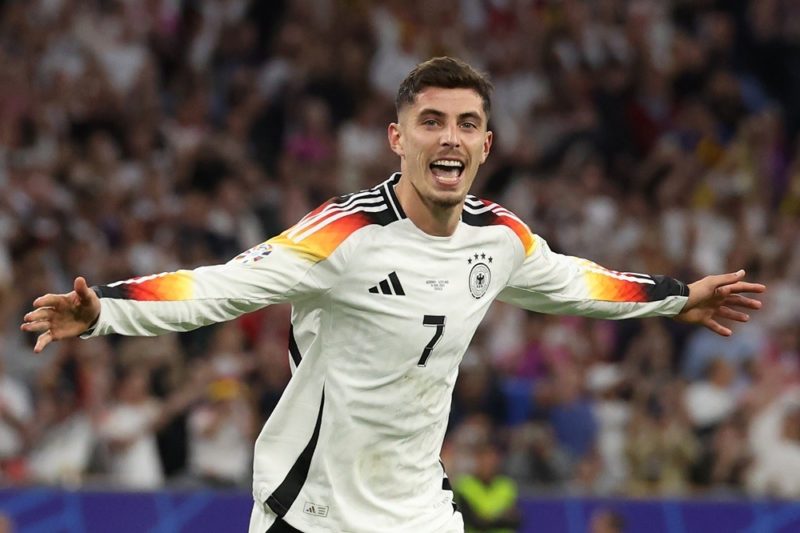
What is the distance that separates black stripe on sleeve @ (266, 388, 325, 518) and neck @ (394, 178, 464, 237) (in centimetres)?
71

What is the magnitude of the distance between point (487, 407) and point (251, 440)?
190cm

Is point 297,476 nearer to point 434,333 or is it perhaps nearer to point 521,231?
point 434,333

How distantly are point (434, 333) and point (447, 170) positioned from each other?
0.60 meters

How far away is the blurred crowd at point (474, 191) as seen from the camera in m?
11.1

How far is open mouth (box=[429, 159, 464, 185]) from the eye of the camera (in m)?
5.52

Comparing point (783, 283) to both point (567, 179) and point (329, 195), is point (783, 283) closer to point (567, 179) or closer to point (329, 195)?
point (567, 179)

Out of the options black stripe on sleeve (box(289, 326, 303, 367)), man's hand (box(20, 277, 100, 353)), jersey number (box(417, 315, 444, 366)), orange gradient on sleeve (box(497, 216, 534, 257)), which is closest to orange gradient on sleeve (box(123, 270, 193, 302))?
man's hand (box(20, 277, 100, 353))

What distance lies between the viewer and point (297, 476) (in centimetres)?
550

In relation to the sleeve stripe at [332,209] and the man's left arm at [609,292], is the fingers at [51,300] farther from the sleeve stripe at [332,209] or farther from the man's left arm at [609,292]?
the man's left arm at [609,292]

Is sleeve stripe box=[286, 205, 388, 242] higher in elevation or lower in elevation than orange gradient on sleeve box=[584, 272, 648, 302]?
higher

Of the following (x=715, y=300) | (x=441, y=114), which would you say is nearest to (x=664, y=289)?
(x=715, y=300)

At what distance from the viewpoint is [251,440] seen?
11125 millimetres

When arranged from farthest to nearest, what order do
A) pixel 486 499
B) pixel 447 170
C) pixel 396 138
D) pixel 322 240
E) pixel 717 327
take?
pixel 486 499
pixel 717 327
pixel 396 138
pixel 447 170
pixel 322 240

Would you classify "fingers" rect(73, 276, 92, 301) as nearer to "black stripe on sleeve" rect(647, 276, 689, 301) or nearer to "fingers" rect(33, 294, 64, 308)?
"fingers" rect(33, 294, 64, 308)
